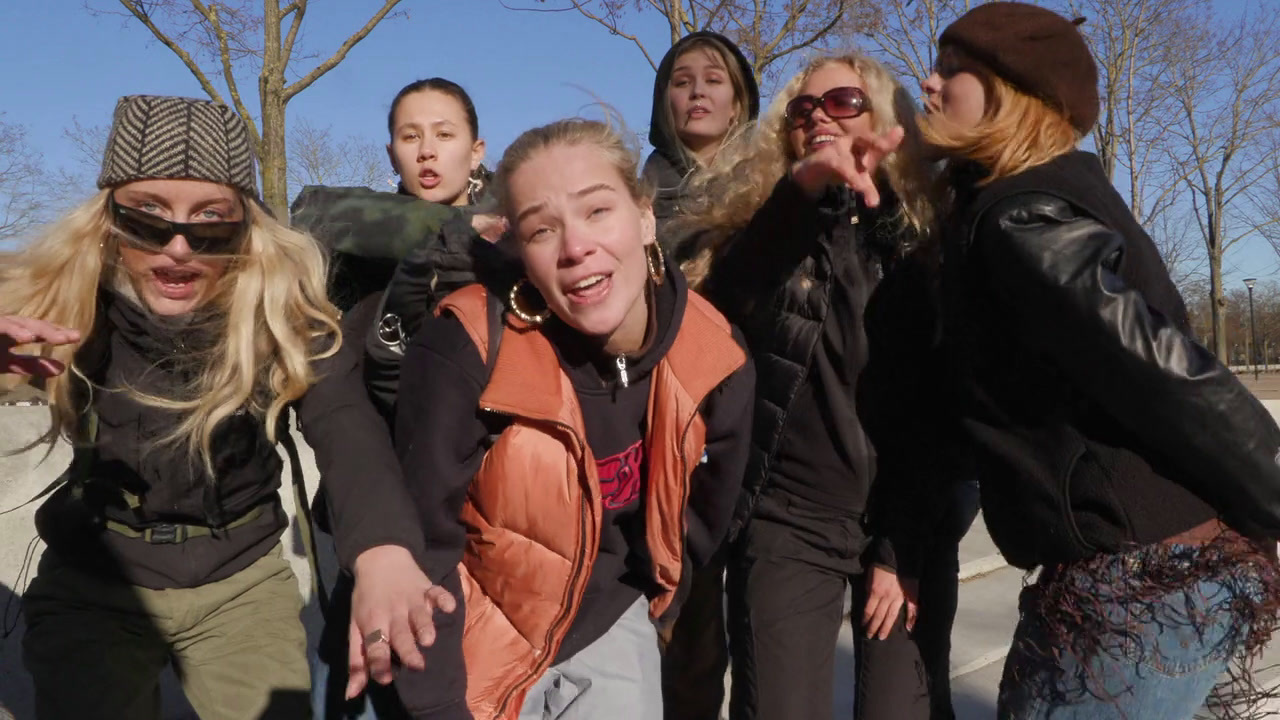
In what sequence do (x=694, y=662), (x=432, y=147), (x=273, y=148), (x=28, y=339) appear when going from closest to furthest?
(x=28, y=339) → (x=432, y=147) → (x=694, y=662) → (x=273, y=148)

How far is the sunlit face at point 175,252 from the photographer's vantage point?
8.20 feet

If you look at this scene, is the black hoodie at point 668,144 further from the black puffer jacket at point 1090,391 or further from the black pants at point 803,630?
the black puffer jacket at point 1090,391

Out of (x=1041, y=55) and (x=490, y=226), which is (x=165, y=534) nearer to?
(x=490, y=226)

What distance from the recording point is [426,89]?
329 cm

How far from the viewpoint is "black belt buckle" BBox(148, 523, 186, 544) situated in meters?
2.54

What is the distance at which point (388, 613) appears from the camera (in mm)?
1849

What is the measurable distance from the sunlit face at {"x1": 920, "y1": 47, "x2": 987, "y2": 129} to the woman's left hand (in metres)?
1.20

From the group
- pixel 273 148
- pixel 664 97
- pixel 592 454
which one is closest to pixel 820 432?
pixel 592 454

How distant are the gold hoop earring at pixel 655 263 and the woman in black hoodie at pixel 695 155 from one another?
656mm

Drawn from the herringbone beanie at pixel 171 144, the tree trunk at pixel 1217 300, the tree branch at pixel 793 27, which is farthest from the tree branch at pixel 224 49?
the tree trunk at pixel 1217 300

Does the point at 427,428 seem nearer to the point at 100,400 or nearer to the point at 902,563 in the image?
the point at 100,400

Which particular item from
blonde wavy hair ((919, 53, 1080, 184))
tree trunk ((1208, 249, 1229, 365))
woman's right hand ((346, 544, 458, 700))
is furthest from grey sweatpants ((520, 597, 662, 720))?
tree trunk ((1208, 249, 1229, 365))

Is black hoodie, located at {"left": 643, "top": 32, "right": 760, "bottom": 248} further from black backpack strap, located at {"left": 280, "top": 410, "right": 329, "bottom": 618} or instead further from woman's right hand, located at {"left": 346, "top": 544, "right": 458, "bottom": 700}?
woman's right hand, located at {"left": 346, "top": 544, "right": 458, "bottom": 700}

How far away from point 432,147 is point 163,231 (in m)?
0.92
